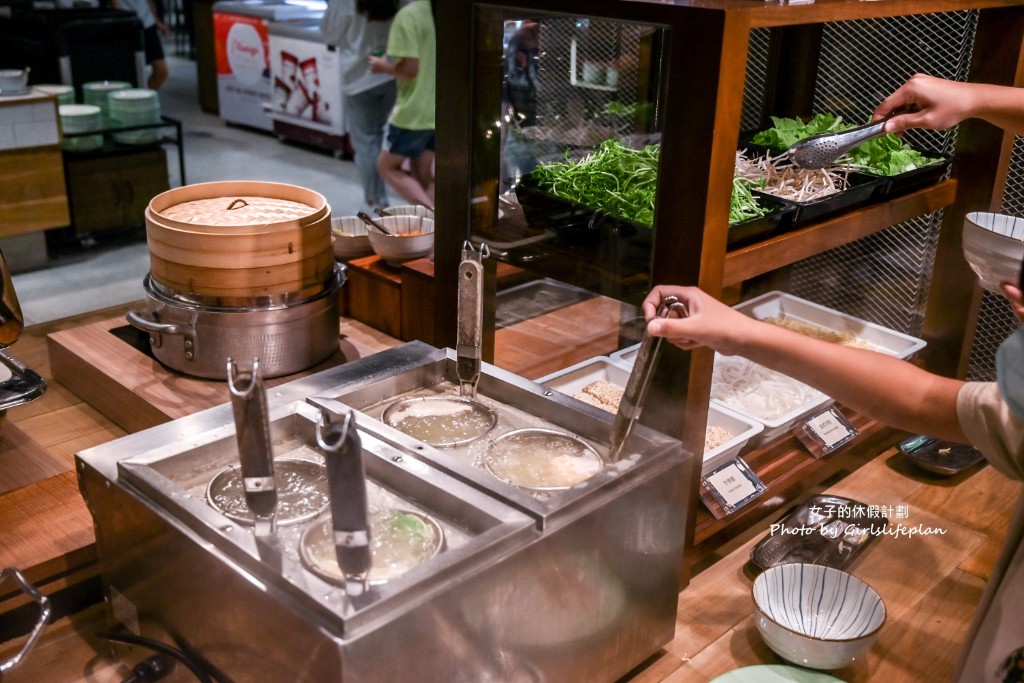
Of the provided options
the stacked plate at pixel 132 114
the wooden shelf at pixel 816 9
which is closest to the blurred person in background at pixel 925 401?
the wooden shelf at pixel 816 9

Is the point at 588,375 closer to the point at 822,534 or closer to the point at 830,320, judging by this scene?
the point at 822,534

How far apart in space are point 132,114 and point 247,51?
312 centimetres

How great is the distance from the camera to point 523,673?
4.49 feet

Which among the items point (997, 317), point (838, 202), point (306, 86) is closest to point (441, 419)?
point (838, 202)

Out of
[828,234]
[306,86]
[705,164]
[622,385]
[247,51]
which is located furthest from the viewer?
[247,51]

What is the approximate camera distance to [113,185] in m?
5.11

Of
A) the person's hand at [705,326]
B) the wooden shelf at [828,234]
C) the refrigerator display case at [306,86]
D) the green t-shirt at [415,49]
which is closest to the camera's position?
the person's hand at [705,326]

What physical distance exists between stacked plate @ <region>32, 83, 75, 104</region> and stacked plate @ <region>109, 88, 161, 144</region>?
8.9 inches

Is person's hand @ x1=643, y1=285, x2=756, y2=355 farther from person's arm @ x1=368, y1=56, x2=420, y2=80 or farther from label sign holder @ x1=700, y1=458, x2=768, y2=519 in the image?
person's arm @ x1=368, y1=56, x2=420, y2=80

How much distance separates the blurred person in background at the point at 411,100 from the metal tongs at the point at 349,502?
3.41 meters

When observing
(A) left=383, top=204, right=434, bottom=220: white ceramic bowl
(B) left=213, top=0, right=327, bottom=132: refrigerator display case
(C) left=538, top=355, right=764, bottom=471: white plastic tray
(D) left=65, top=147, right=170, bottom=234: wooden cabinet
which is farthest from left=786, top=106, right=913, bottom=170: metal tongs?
(B) left=213, top=0, right=327, bottom=132: refrigerator display case

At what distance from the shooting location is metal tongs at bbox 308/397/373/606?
107cm

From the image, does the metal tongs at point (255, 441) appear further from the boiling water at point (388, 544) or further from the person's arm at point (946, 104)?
the person's arm at point (946, 104)

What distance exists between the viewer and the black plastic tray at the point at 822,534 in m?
1.95
